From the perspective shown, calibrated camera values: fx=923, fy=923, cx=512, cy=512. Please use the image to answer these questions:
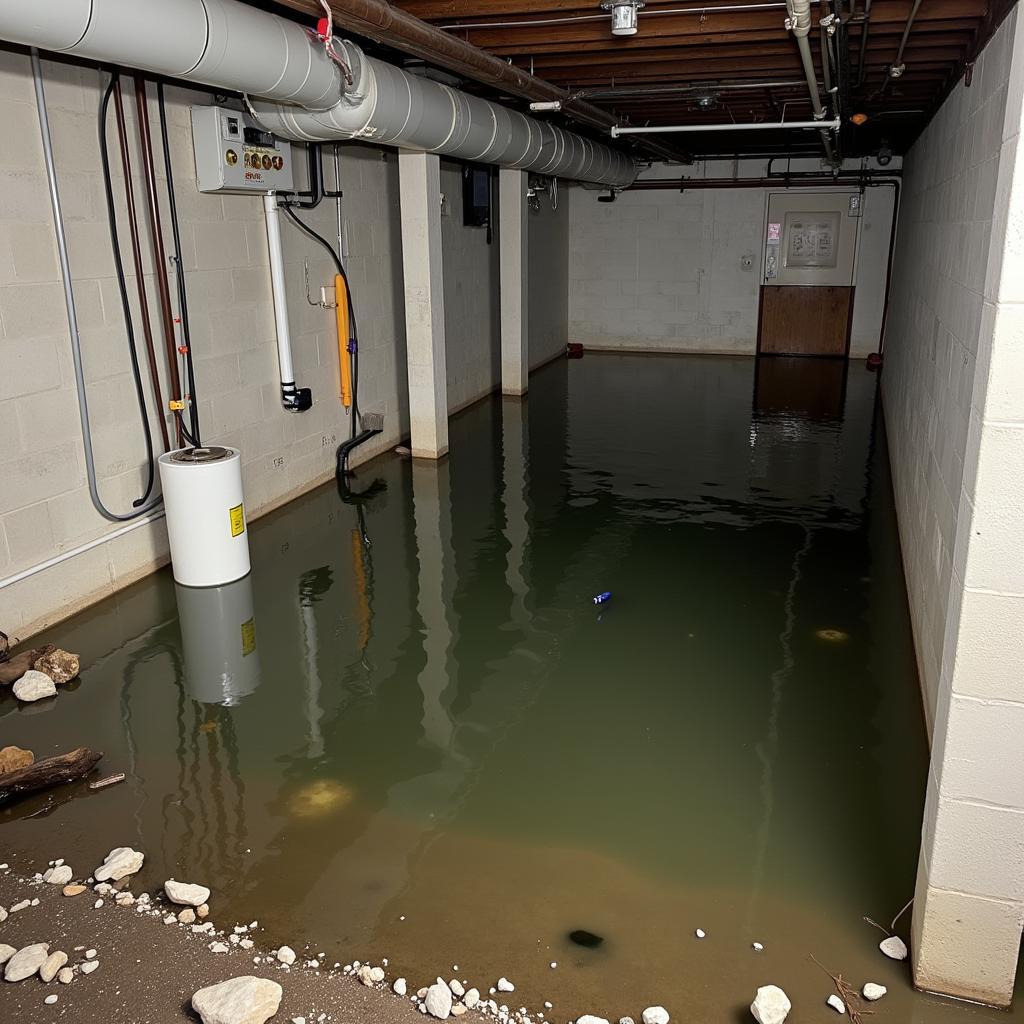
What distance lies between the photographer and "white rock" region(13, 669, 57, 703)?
3443mm

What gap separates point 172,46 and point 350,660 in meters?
2.32

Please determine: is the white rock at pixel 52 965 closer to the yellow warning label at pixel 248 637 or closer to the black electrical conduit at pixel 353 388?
the yellow warning label at pixel 248 637

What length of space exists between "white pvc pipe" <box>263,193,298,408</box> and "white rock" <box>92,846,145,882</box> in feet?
11.3

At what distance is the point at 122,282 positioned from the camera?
4.29 metres

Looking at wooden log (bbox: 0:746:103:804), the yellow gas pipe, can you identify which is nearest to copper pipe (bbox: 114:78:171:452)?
the yellow gas pipe

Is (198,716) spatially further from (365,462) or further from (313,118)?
(365,462)

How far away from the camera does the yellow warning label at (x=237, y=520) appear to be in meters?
4.43

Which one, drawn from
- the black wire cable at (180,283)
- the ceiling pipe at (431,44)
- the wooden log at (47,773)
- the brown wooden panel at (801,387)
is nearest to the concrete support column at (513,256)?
the brown wooden panel at (801,387)

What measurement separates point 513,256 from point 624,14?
503 centimetres

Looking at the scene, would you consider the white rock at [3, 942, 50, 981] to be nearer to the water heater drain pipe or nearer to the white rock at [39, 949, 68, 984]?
the white rock at [39, 949, 68, 984]

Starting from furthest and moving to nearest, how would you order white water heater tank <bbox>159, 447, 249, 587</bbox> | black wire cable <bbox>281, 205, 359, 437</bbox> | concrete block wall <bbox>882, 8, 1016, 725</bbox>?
black wire cable <bbox>281, 205, 359, 437</bbox> → white water heater tank <bbox>159, 447, 249, 587</bbox> → concrete block wall <bbox>882, 8, 1016, 725</bbox>

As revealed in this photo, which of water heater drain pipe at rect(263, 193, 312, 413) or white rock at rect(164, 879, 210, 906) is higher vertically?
water heater drain pipe at rect(263, 193, 312, 413)

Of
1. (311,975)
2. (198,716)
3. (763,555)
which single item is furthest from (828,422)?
(311,975)

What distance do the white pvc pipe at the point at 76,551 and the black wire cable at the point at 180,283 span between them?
1.55 feet
